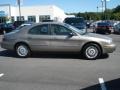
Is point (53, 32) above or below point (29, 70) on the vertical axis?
above

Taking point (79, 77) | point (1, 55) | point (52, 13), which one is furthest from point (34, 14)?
point (79, 77)

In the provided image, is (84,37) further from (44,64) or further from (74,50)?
(44,64)

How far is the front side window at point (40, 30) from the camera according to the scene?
40.2 feet

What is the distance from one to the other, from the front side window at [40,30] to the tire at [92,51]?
178cm

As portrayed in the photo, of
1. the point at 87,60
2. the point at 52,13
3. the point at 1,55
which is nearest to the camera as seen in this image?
the point at 87,60

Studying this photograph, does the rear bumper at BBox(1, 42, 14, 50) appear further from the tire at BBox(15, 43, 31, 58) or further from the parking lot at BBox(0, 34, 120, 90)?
the parking lot at BBox(0, 34, 120, 90)

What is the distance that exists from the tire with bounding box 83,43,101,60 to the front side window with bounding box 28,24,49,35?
1.78 meters

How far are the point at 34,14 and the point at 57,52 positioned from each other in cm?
6396

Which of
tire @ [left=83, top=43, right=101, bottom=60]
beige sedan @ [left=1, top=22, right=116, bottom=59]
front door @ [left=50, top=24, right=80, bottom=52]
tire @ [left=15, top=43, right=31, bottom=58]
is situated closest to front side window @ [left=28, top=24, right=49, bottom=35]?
beige sedan @ [left=1, top=22, right=116, bottom=59]

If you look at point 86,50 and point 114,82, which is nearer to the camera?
point 114,82

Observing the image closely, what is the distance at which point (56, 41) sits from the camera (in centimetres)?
1204

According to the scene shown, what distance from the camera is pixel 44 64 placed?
430 inches

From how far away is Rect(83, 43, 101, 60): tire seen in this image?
1179 cm

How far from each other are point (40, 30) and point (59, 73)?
3.54m
